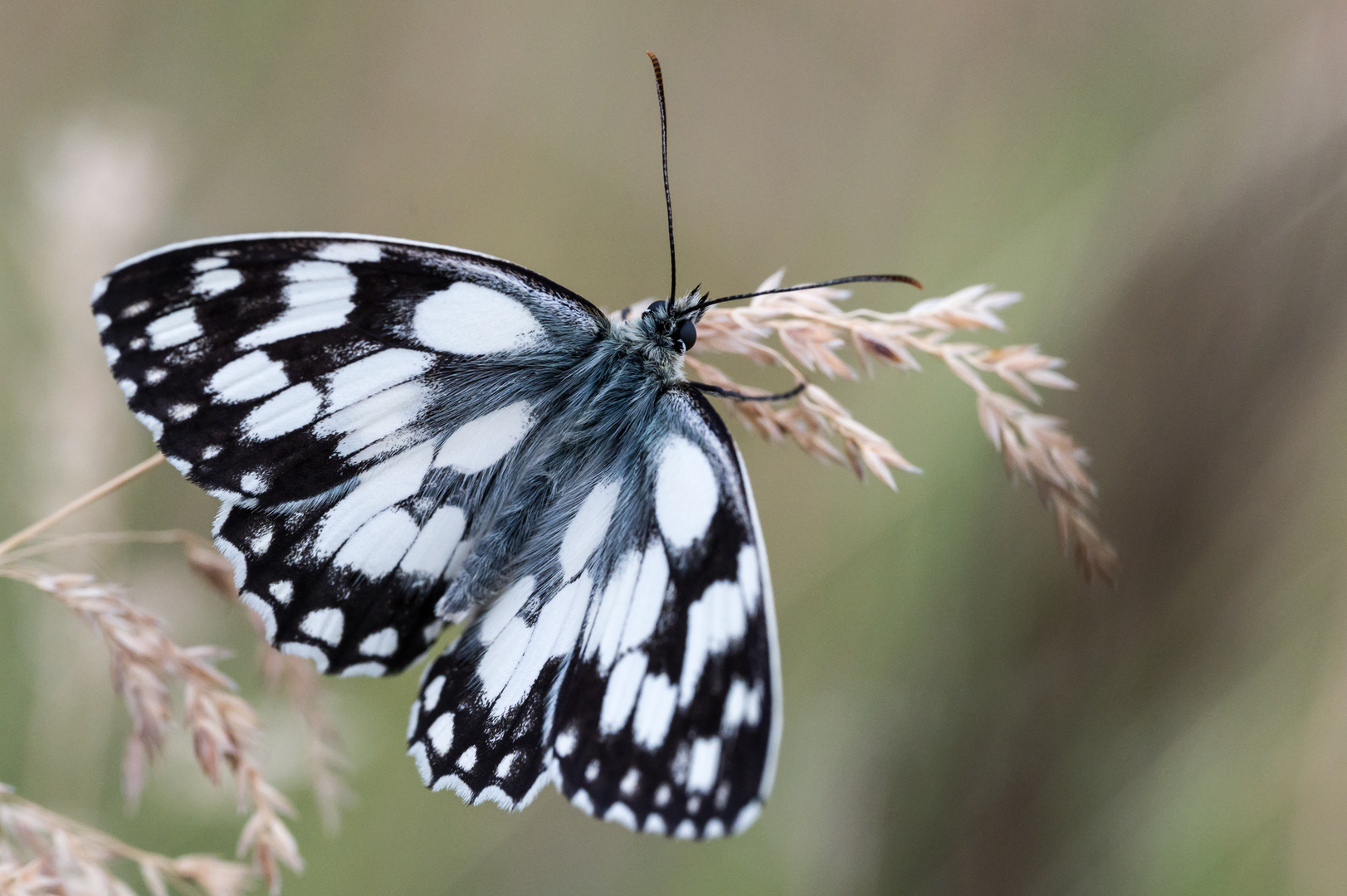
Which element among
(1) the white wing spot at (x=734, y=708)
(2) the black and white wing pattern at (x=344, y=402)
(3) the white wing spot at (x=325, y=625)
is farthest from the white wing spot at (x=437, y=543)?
(1) the white wing spot at (x=734, y=708)

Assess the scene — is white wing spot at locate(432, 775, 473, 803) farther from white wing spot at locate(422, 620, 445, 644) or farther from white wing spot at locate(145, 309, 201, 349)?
A: white wing spot at locate(145, 309, 201, 349)

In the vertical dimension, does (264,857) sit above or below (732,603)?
below

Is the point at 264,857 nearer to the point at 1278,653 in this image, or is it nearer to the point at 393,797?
the point at 393,797

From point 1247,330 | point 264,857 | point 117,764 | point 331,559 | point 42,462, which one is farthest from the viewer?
point 117,764

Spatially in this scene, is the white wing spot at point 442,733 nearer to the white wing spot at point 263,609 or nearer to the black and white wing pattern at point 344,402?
the black and white wing pattern at point 344,402

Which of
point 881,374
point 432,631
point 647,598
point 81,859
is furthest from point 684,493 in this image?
point 881,374

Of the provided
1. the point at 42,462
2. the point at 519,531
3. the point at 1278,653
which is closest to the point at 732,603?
the point at 519,531
